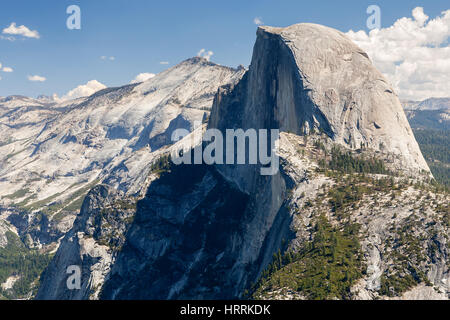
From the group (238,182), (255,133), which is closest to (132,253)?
(238,182)

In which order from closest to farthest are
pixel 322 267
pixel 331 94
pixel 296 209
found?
pixel 322 267
pixel 296 209
pixel 331 94

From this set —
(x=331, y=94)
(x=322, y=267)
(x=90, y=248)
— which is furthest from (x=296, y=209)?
(x=90, y=248)

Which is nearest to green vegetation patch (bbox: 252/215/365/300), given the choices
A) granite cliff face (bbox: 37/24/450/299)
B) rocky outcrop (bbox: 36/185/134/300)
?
granite cliff face (bbox: 37/24/450/299)

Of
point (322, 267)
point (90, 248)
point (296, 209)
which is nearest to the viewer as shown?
point (322, 267)

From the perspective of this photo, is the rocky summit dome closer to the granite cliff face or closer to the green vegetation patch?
the granite cliff face

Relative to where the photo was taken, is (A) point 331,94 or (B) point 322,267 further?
(A) point 331,94

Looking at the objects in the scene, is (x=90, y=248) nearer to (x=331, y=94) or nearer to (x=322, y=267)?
(x=331, y=94)

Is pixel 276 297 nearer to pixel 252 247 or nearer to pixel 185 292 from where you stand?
pixel 252 247

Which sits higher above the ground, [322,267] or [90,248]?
[322,267]
